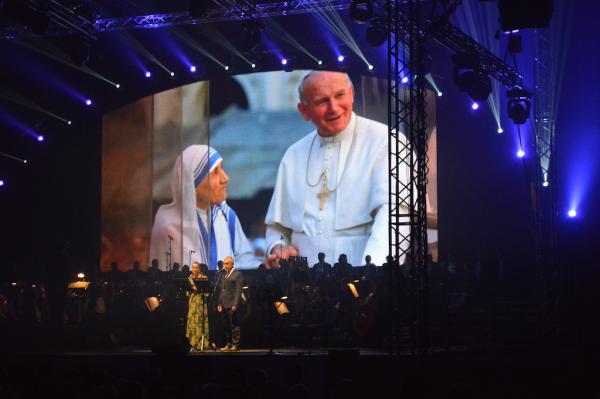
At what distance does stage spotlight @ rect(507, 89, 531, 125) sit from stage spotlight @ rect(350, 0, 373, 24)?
397cm

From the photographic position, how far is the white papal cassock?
19891mm

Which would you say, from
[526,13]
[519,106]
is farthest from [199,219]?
[526,13]

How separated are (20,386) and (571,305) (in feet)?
41.6

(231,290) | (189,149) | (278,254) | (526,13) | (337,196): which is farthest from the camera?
(189,149)

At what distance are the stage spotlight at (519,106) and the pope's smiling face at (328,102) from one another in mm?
4224

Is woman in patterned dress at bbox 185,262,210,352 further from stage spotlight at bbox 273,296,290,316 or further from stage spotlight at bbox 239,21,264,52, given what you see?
stage spotlight at bbox 239,21,264,52

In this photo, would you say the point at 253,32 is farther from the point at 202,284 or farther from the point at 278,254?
the point at 278,254

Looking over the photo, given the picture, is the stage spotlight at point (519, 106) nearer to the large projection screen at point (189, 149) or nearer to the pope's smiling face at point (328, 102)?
the large projection screen at point (189, 149)

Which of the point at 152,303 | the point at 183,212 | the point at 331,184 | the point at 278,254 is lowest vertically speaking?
the point at 152,303

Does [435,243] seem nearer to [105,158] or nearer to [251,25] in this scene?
[251,25]

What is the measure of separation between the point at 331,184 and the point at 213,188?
3.30 metres

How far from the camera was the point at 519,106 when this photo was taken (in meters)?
17.6

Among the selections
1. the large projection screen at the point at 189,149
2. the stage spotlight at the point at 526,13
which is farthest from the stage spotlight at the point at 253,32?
the stage spotlight at the point at 526,13

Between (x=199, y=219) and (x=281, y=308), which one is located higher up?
(x=199, y=219)
